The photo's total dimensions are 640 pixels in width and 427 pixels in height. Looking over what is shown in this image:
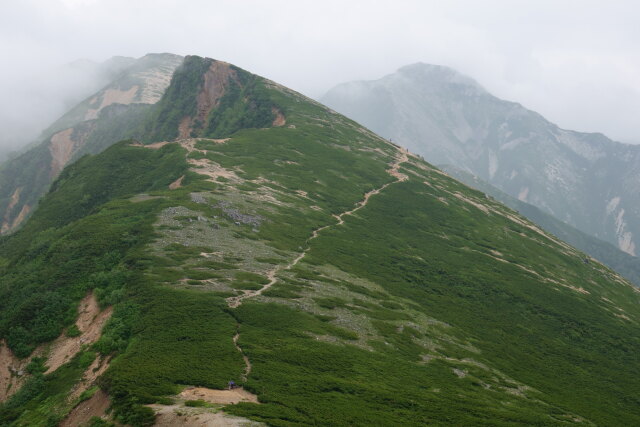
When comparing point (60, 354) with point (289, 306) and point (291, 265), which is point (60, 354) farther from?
point (291, 265)

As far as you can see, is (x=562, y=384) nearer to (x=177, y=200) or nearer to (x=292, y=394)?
(x=292, y=394)

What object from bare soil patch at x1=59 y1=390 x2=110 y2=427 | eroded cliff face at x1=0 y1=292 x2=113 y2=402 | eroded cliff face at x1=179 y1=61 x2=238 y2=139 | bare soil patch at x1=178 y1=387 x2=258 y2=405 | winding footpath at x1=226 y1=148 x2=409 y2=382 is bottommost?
eroded cliff face at x1=0 y1=292 x2=113 y2=402

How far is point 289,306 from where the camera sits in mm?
47812

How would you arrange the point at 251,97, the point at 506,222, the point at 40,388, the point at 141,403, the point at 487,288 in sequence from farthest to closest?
the point at 251,97, the point at 506,222, the point at 487,288, the point at 40,388, the point at 141,403

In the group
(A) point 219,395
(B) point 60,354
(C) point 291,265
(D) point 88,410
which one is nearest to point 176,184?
(C) point 291,265

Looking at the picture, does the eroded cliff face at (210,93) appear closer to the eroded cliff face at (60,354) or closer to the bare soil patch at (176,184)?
the bare soil patch at (176,184)

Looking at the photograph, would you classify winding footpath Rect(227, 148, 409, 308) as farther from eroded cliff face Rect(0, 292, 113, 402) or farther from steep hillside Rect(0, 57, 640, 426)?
eroded cliff face Rect(0, 292, 113, 402)

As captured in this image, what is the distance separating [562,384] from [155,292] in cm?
5035

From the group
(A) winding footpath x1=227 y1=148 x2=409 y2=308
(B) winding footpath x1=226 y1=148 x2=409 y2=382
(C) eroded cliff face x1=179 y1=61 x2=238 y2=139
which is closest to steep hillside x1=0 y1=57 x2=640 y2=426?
(B) winding footpath x1=226 y1=148 x2=409 y2=382

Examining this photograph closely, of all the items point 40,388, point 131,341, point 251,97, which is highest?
point 251,97

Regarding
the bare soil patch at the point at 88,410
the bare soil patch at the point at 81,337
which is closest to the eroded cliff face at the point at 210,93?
the bare soil patch at the point at 81,337

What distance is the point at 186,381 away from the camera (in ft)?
101

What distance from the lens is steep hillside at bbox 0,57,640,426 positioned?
3247 centimetres

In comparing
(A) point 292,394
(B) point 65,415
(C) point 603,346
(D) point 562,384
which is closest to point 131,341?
(B) point 65,415
